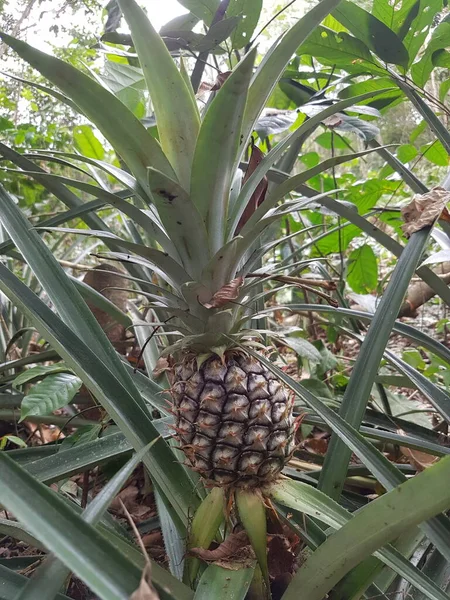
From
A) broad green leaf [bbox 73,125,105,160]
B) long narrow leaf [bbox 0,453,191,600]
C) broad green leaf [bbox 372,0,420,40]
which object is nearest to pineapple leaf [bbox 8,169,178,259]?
long narrow leaf [bbox 0,453,191,600]

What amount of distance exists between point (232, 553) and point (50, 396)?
386mm

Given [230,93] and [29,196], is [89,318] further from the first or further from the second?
[29,196]

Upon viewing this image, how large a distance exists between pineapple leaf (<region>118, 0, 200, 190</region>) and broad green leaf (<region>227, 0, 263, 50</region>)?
49cm

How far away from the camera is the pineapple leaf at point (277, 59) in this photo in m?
0.49

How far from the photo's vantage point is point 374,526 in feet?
1.18

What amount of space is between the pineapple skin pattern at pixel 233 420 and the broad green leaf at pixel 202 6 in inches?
30.2

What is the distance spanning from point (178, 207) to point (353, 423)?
0.38 metres

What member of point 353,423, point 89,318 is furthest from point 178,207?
point 353,423

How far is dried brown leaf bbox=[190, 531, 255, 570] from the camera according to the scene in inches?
19.4

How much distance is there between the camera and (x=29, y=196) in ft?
6.50

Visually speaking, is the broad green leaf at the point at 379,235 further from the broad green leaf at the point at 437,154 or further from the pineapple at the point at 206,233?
the broad green leaf at the point at 437,154

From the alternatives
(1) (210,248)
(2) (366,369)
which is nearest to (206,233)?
(1) (210,248)

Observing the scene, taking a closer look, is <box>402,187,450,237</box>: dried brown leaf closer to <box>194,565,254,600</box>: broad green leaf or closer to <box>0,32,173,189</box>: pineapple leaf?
<box>0,32,173,189</box>: pineapple leaf

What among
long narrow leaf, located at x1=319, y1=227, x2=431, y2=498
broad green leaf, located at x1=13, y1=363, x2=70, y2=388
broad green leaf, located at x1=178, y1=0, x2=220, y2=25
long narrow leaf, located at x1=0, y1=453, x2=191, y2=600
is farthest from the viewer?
broad green leaf, located at x1=178, y1=0, x2=220, y2=25
